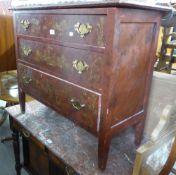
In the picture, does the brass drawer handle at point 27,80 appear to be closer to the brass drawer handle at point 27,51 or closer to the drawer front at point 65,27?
the brass drawer handle at point 27,51

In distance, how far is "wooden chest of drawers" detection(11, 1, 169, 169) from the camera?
810mm

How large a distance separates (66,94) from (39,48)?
318mm

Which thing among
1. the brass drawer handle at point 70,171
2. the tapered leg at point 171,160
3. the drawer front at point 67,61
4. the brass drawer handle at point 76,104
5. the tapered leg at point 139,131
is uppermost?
the drawer front at point 67,61

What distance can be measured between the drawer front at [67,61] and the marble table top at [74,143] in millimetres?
388

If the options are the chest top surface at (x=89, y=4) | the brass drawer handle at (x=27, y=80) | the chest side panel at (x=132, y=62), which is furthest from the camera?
the brass drawer handle at (x=27, y=80)

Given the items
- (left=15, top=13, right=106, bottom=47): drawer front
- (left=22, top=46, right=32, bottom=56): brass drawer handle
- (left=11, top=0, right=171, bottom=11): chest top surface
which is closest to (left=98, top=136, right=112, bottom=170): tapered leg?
(left=15, top=13, right=106, bottom=47): drawer front

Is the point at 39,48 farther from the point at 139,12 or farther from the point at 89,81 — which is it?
the point at 139,12

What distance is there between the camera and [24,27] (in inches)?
47.8

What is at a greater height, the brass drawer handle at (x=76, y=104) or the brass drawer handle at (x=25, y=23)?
the brass drawer handle at (x=25, y=23)

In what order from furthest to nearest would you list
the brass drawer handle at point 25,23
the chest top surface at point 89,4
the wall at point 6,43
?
1. the wall at point 6,43
2. the brass drawer handle at point 25,23
3. the chest top surface at point 89,4

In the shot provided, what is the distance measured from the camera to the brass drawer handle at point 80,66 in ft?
3.00

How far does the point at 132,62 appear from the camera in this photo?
3.02 ft

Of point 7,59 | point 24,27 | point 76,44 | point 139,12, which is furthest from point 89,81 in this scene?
point 7,59

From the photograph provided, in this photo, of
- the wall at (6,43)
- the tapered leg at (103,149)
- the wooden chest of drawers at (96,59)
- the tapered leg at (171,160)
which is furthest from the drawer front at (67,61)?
the wall at (6,43)
